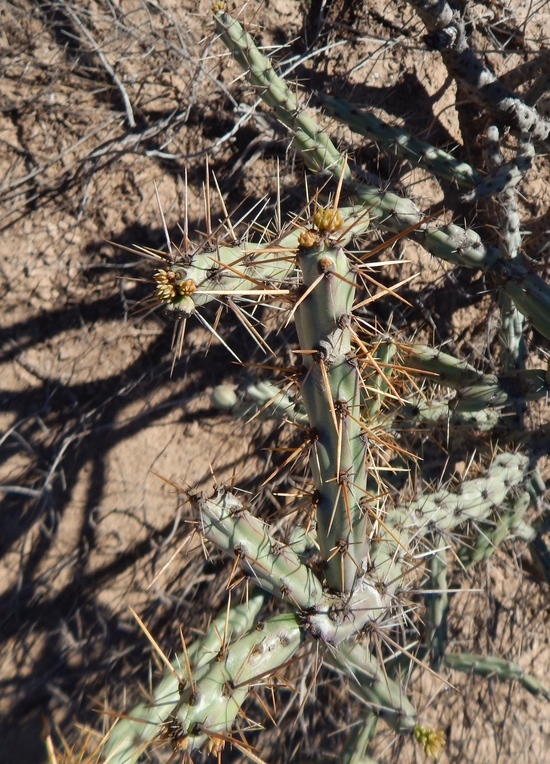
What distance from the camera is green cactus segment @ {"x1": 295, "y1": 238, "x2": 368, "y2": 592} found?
1.12 meters

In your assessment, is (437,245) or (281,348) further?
(281,348)

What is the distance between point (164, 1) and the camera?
2.39 m

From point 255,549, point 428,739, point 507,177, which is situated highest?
point 507,177

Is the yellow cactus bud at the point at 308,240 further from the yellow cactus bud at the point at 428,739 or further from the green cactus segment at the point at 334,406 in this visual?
the yellow cactus bud at the point at 428,739

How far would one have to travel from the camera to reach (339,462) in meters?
1.28

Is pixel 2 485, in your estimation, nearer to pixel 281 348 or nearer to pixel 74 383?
pixel 74 383

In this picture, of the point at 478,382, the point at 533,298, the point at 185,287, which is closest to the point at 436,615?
the point at 478,382

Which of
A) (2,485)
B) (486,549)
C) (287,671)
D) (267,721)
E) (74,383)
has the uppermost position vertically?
(74,383)

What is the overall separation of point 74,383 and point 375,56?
183cm

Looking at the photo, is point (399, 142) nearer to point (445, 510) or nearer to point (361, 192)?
point (361, 192)

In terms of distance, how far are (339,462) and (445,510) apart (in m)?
0.77

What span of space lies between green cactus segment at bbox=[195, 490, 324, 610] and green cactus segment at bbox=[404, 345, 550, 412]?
0.81 metres

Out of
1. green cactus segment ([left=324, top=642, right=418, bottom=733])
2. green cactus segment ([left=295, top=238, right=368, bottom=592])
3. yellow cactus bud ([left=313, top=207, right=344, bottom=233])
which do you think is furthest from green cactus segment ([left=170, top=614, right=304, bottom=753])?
yellow cactus bud ([left=313, top=207, right=344, bottom=233])

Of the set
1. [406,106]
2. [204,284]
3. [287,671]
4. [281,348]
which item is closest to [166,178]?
[281,348]
